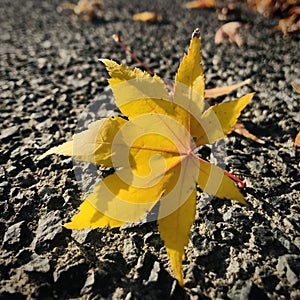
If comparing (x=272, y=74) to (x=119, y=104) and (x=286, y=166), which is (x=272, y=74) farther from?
(x=119, y=104)

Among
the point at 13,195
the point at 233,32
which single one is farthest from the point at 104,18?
the point at 13,195

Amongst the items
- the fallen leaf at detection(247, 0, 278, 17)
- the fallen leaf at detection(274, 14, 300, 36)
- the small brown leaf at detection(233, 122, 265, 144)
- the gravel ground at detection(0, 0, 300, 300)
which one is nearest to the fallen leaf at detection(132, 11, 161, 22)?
the gravel ground at detection(0, 0, 300, 300)

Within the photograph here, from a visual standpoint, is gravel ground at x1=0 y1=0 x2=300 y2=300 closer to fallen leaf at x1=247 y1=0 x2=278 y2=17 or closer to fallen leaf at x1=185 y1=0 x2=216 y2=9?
fallen leaf at x1=247 y1=0 x2=278 y2=17

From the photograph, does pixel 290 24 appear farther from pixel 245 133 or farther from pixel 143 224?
pixel 143 224

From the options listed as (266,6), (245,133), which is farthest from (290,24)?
(245,133)

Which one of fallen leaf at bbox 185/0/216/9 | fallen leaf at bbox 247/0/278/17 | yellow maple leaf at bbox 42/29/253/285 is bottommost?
yellow maple leaf at bbox 42/29/253/285
